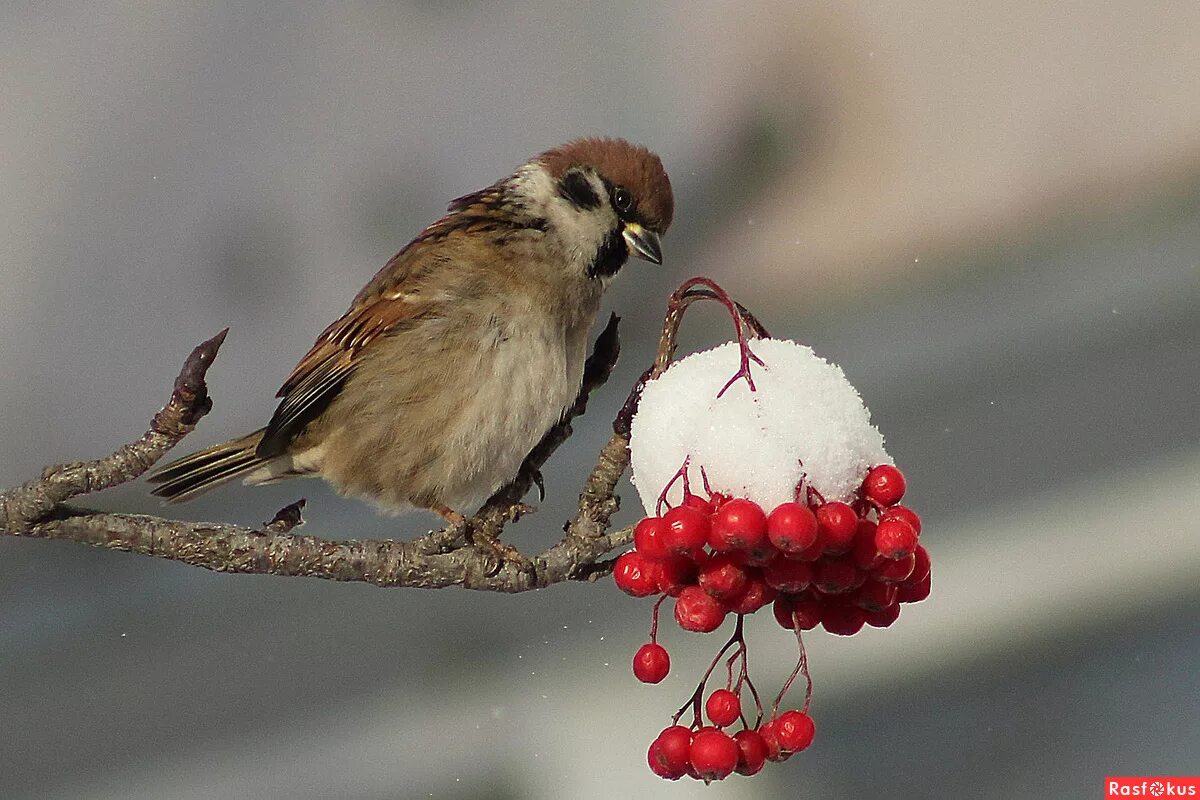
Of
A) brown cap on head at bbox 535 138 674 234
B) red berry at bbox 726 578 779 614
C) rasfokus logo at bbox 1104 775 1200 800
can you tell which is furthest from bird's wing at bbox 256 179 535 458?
rasfokus logo at bbox 1104 775 1200 800

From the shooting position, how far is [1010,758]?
9.21 ft

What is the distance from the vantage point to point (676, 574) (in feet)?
3.18

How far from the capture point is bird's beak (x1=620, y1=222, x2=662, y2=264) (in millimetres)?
1698

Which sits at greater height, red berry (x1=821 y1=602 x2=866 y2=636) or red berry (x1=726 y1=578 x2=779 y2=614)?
red berry (x1=821 y1=602 x2=866 y2=636)

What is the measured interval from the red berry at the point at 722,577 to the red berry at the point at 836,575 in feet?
0.17

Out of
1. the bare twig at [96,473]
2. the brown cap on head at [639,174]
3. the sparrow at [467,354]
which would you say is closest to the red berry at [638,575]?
the bare twig at [96,473]

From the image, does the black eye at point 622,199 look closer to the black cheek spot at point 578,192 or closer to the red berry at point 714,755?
the black cheek spot at point 578,192

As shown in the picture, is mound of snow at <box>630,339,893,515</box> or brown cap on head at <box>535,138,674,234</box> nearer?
mound of snow at <box>630,339,893,515</box>

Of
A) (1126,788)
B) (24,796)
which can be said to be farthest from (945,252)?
(24,796)

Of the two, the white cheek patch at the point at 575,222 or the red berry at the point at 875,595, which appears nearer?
the red berry at the point at 875,595

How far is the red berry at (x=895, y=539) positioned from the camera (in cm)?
89

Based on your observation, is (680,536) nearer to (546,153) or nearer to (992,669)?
(546,153)

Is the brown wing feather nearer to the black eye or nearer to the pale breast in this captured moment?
the pale breast

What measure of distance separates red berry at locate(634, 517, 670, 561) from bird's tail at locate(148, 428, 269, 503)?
3.02 feet
